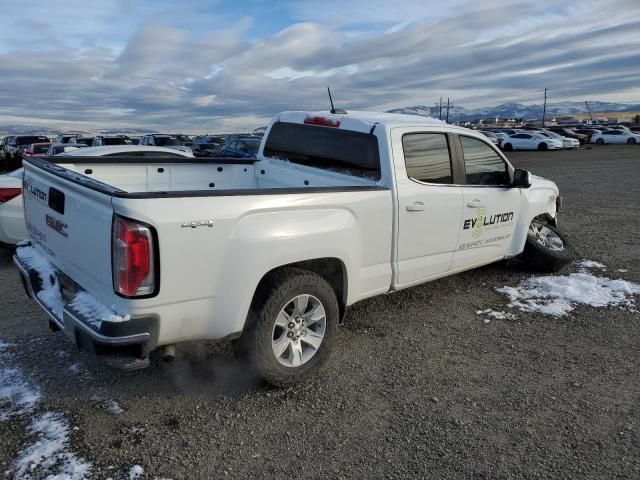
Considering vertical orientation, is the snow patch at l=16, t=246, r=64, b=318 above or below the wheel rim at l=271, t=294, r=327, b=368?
above

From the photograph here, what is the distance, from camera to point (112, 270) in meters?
2.80

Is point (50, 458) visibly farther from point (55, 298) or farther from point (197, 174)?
point (197, 174)

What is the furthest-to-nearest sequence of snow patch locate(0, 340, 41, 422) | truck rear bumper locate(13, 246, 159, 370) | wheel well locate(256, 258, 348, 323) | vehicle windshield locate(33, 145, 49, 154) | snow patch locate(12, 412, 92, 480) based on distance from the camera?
1. vehicle windshield locate(33, 145, 49, 154)
2. wheel well locate(256, 258, 348, 323)
3. snow patch locate(0, 340, 41, 422)
4. truck rear bumper locate(13, 246, 159, 370)
5. snow patch locate(12, 412, 92, 480)

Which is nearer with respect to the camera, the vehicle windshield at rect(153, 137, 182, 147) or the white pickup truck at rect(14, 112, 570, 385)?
the white pickup truck at rect(14, 112, 570, 385)

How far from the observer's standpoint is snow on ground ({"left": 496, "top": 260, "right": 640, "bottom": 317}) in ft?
17.1

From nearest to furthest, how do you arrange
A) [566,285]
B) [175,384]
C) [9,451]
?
1. [9,451]
2. [175,384]
3. [566,285]

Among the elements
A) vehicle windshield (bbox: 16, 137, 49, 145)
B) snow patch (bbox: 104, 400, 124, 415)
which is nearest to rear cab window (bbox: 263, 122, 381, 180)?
snow patch (bbox: 104, 400, 124, 415)

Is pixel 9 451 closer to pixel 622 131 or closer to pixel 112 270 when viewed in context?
pixel 112 270

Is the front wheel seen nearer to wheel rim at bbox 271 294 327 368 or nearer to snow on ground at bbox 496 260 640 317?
snow on ground at bbox 496 260 640 317

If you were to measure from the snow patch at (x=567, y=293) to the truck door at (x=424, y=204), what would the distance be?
1.17 metres

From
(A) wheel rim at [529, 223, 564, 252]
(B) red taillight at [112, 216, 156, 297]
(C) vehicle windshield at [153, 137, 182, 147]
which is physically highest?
(C) vehicle windshield at [153, 137, 182, 147]

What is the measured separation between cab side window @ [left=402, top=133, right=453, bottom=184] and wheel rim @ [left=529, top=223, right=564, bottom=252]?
2085 millimetres

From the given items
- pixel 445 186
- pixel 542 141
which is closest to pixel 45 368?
pixel 445 186

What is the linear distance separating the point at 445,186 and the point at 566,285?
2230 mm
